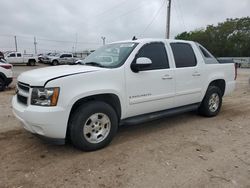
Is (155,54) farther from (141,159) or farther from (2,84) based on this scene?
(2,84)

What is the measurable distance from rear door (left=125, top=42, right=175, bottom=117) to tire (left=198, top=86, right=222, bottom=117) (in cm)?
126

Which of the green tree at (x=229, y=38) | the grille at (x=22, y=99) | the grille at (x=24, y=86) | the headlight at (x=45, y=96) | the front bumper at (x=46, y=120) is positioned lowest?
the front bumper at (x=46, y=120)

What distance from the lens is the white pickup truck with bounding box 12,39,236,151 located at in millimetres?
3275

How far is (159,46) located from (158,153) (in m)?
2.09

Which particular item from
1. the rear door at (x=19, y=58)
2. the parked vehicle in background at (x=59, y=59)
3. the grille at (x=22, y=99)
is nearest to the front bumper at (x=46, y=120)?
the grille at (x=22, y=99)

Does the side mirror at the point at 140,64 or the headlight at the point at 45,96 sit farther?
the side mirror at the point at 140,64

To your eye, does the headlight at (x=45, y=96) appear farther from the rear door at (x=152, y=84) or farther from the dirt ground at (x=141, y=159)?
the rear door at (x=152, y=84)

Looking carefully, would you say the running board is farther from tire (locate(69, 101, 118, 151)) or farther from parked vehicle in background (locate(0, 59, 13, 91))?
parked vehicle in background (locate(0, 59, 13, 91))

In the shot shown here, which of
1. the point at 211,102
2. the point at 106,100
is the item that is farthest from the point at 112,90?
the point at 211,102

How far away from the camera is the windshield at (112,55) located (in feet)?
13.2

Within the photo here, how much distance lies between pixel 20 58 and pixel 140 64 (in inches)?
1187

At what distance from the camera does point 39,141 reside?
13.4 feet

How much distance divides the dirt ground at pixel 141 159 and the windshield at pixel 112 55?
4.60 ft

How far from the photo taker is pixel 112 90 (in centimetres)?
374
